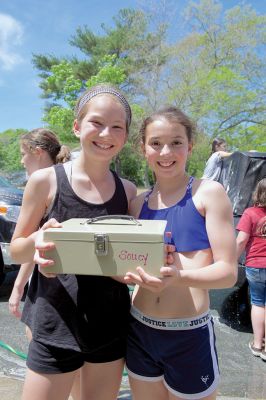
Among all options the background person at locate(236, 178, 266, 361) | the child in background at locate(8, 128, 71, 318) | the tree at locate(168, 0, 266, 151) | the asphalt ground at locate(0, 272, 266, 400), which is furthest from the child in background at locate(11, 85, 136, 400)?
the tree at locate(168, 0, 266, 151)

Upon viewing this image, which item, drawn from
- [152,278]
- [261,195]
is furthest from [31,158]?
[261,195]

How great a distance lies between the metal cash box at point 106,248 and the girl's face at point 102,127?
1.46ft

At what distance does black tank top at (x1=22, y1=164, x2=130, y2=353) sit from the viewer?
1741mm

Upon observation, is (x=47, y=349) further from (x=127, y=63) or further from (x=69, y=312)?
(x=127, y=63)

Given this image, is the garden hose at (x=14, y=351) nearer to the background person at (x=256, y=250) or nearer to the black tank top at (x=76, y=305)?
the black tank top at (x=76, y=305)

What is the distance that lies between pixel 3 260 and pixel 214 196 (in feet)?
13.5

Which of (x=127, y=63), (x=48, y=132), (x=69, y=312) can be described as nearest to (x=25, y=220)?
(x=69, y=312)

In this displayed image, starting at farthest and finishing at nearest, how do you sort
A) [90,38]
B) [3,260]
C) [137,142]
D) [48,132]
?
[90,38] → [3,260] → [48,132] → [137,142]

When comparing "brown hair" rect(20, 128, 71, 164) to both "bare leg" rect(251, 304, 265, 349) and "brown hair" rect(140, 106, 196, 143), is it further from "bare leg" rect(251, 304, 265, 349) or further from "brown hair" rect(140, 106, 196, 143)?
"bare leg" rect(251, 304, 265, 349)

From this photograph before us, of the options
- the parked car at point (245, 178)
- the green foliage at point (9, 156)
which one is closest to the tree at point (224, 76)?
the parked car at point (245, 178)

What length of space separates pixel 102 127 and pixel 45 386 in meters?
1.16

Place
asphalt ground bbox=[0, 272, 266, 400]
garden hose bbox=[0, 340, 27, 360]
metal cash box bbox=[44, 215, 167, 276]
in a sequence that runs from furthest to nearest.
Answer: garden hose bbox=[0, 340, 27, 360], asphalt ground bbox=[0, 272, 266, 400], metal cash box bbox=[44, 215, 167, 276]

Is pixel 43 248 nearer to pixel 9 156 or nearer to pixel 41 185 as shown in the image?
pixel 41 185

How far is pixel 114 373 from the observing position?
1.83m
